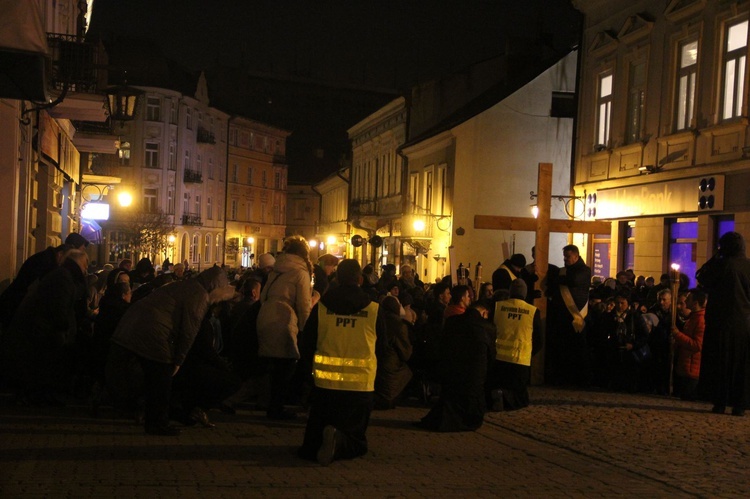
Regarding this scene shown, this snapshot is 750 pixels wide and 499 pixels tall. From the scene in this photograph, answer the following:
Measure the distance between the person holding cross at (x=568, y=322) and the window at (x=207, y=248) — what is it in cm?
6366

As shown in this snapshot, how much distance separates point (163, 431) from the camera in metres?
9.67

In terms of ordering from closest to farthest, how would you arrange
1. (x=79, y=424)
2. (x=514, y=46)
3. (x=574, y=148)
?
(x=79, y=424) → (x=574, y=148) → (x=514, y=46)

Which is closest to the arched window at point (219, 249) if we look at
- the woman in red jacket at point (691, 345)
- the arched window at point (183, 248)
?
the arched window at point (183, 248)

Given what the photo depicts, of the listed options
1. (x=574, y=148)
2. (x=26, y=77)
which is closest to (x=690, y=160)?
(x=574, y=148)

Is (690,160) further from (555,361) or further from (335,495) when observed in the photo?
(335,495)

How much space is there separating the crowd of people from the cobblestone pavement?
36 cm

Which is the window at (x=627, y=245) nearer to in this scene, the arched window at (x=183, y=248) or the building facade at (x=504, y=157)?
the building facade at (x=504, y=157)

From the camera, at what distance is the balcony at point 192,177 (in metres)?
71.7

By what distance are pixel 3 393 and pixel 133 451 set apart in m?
4.40

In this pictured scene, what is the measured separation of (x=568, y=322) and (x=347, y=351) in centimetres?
620

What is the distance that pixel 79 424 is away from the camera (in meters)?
10.3

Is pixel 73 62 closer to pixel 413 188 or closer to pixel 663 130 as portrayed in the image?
pixel 663 130

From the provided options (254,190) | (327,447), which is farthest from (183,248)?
(327,447)

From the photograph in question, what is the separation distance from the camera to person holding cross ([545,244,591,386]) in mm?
14047
